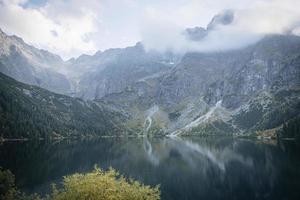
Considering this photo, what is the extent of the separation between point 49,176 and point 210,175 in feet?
162

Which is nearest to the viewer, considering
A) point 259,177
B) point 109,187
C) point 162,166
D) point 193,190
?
point 109,187

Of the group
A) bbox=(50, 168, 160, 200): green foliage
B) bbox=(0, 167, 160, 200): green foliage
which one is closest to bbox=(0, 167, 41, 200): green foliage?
bbox=(0, 167, 160, 200): green foliage

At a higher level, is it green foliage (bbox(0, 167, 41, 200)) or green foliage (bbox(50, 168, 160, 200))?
green foliage (bbox(50, 168, 160, 200))

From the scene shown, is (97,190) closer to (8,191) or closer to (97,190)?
(97,190)

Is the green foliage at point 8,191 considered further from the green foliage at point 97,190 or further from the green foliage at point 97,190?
the green foliage at point 97,190

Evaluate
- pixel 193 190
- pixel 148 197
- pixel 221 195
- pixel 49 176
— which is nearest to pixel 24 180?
pixel 49 176

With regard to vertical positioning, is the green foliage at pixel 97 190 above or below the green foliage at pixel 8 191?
above

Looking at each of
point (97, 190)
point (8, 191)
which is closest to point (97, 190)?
point (97, 190)

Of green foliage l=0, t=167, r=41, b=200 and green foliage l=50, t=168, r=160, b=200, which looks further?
green foliage l=0, t=167, r=41, b=200

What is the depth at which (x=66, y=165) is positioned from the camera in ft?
407

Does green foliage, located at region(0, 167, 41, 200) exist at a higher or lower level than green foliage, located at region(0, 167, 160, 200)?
lower

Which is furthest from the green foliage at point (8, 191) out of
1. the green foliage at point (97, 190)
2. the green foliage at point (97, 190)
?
the green foliage at point (97, 190)

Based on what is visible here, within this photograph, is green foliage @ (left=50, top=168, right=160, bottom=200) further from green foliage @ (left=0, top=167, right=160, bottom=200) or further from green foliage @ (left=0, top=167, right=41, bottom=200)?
green foliage @ (left=0, top=167, right=41, bottom=200)

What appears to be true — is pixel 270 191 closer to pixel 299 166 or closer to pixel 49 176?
pixel 299 166
